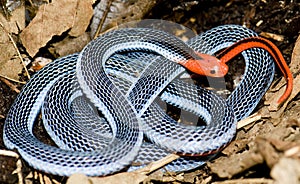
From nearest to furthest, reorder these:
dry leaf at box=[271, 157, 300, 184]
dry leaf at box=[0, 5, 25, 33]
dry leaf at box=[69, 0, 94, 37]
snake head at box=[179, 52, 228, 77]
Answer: dry leaf at box=[271, 157, 300, 184], snake head at box=[179, 52, 228, 77], dry leaf at box=[0, 5, 25, 33], dry leaf at box=[69, 0, 94, 37]

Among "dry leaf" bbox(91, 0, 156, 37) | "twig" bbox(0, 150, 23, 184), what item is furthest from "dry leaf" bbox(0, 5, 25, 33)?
"twig" bbox(0, 150, 23, 184)

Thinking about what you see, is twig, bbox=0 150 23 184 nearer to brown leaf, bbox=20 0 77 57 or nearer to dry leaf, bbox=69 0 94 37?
brown leaf, bbox=20 0 77 57

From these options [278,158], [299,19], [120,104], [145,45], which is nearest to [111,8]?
[145,45]

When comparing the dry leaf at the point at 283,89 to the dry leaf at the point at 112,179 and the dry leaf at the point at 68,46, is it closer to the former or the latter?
the dry leaf at the point at 112,179

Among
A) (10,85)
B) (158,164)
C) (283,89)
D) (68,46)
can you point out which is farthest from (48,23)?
(283,89)

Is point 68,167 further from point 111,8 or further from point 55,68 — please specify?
point 111,8
